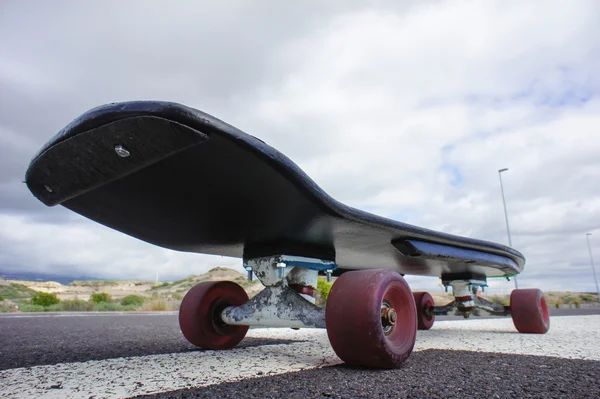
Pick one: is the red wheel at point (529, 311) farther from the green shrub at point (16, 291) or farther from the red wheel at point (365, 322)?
the green shrub at point (16, 291)

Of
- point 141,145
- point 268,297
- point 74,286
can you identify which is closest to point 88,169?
point 141,145

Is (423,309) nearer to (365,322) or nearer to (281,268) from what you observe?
(281,268)

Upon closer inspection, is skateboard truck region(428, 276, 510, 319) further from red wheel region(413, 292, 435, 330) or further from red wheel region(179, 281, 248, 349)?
red wheel region(179, 281, 248, 349)

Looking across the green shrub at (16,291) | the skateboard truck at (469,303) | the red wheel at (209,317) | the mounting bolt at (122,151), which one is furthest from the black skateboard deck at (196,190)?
the green shrub at (16,291)

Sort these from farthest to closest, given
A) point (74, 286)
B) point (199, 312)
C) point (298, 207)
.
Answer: point (74, 286), point (199, 312), point (298, 207)

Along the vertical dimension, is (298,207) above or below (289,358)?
above

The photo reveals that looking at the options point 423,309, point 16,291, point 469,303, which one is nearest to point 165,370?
point 423,309

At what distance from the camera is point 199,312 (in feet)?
9.87

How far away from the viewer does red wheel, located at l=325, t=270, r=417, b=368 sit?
1.98 metres

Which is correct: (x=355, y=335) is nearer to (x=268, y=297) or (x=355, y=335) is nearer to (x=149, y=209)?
(x=268, y=297)

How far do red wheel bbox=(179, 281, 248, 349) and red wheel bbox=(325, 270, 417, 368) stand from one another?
131 centimetres

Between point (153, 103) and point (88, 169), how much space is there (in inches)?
25.4

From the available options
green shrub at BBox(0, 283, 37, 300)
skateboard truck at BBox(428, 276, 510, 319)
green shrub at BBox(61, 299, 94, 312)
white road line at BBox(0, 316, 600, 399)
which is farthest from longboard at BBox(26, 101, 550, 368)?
green shrub at BBox(0, 283, 37, 300)

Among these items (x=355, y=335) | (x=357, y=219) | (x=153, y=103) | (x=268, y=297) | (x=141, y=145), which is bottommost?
(x=355, y=335)
